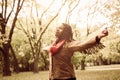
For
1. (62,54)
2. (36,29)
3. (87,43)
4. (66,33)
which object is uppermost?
(36,29)

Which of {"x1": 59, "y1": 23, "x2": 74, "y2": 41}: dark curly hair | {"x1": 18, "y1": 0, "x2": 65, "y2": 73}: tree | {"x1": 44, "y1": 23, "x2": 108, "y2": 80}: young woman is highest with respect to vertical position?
{"x1": 18, "y1": 0, "x2": 65, "y2": 73}: tree

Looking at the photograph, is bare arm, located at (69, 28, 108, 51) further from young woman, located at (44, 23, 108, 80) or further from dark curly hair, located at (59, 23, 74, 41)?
dark curly hair, located at (59, 23, 74, 41)

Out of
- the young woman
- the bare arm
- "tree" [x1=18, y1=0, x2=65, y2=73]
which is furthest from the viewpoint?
"tree" [x1=18, y1=0, x2=65, y2=73]

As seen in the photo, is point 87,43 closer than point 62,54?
Yes

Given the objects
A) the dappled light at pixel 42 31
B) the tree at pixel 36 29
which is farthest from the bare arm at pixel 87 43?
the tree at pixel 36 29

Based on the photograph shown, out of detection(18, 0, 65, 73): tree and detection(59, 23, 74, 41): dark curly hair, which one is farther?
detection(18, 0, 65, 73): tree

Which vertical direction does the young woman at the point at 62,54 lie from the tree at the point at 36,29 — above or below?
below

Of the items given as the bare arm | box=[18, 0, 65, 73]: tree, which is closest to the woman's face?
the bare arm

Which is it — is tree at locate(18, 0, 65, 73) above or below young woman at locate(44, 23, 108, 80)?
above

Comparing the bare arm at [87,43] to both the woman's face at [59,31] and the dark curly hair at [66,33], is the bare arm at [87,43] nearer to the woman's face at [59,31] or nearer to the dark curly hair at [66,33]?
the dark curly hair at [66,33]

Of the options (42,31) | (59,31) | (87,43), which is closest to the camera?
(87,43)

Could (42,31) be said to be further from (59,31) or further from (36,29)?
(59,31)

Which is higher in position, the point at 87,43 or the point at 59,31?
the point at 59,31

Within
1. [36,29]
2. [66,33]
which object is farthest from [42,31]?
[66,33]
